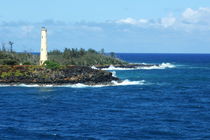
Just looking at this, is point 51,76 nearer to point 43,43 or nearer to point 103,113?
point 43,43

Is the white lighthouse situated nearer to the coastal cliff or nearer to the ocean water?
the coastal cliff

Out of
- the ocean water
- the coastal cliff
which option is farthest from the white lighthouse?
the ocean water

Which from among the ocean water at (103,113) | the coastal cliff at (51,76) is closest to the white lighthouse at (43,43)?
the coastal cliff at (51,76)

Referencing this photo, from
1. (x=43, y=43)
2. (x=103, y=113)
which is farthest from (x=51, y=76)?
(x=103, y=113)

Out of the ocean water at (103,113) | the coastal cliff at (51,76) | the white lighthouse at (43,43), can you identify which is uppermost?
the white lighthouse at (43,43)

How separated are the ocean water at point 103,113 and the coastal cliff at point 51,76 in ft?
16.4

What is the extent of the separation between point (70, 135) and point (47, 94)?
42.1 m

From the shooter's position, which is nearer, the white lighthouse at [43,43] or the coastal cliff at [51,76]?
the coastal cliff at [51,76]

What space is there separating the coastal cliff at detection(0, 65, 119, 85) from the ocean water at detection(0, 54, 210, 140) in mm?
4984

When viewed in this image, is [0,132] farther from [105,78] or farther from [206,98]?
[105,78]

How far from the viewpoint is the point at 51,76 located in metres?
115

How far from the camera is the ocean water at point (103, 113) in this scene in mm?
56344

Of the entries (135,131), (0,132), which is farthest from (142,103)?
(0,132)

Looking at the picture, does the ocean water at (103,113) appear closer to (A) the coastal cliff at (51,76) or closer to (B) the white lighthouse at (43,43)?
(A) the coastal cliff at (51,76)
